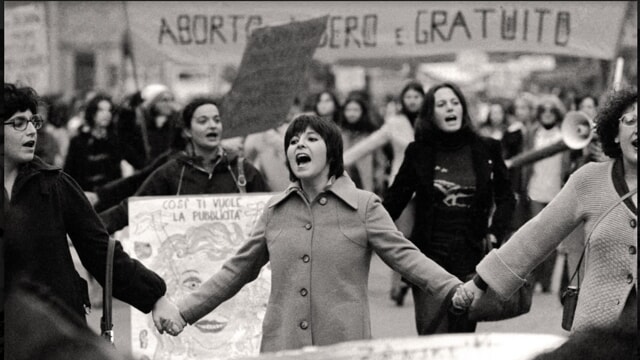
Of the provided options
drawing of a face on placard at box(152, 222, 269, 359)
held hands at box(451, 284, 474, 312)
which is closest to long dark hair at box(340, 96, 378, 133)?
drawing of a face on placard at box(152, 222, 269, 359)

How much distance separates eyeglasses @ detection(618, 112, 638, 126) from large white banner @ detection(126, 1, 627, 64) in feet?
25.5

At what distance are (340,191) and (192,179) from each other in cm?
214

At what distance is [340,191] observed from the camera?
17.3ft

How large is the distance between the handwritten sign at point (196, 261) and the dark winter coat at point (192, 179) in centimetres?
15

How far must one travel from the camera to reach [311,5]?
13320mm

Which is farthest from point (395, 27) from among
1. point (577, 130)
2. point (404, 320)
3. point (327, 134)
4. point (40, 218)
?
point (40, 218)

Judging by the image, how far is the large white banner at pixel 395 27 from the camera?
496 inches

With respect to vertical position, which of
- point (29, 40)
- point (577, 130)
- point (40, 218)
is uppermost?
point (29, 40)

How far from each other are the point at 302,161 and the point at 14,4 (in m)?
11.1

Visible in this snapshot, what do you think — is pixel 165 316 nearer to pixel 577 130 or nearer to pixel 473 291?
pixel 473 291

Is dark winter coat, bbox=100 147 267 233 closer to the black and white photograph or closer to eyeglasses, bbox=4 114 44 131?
the black and white photograph

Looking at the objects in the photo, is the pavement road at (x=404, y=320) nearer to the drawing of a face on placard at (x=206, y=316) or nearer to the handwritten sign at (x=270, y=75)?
the handwritten sign at (x=270, y=75)

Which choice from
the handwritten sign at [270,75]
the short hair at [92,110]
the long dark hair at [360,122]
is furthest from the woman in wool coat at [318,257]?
the long dark hair at [360,122]

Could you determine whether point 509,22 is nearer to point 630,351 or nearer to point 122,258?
point 122,258
